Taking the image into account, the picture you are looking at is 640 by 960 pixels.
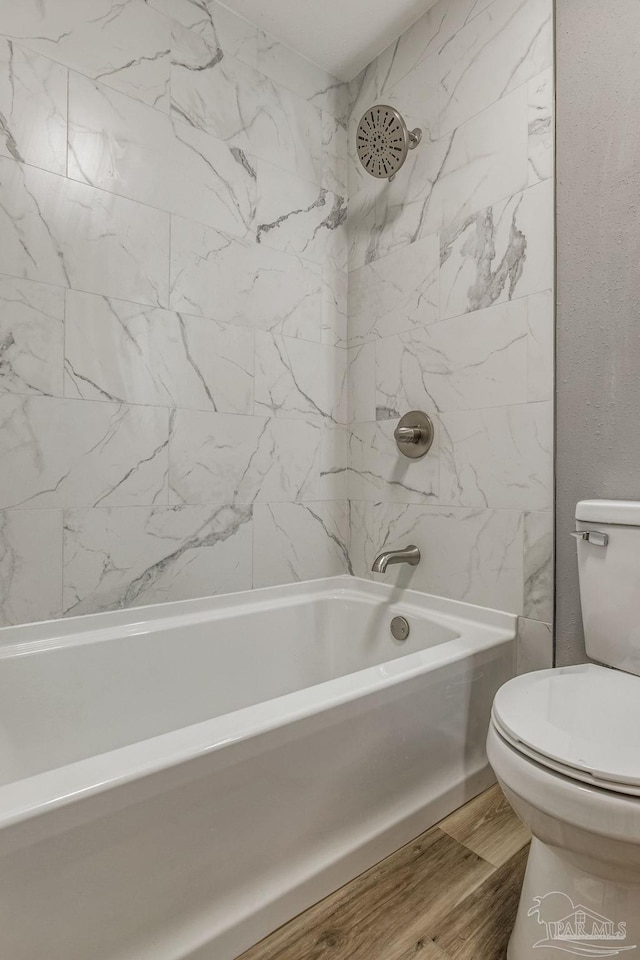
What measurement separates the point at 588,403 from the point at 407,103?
4.44 ft

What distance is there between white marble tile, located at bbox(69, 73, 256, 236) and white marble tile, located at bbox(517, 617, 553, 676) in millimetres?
1620

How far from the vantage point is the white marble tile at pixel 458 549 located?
1.56 m

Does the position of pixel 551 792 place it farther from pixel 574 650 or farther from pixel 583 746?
pixel 574 650

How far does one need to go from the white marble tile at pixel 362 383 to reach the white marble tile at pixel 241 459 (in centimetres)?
19

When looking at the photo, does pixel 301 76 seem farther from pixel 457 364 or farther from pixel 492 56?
pixel 457 364

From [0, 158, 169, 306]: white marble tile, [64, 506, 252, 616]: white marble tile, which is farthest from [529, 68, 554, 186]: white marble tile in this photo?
[64, 506, 252, 616]: white marble tile

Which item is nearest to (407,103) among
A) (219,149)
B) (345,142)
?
(345,142)

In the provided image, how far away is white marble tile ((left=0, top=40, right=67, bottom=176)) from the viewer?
1.36m

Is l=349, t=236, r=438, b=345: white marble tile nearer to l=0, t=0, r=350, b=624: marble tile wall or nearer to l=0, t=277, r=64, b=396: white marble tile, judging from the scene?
l=0, t=0, r=350, b=624: marble tile wall

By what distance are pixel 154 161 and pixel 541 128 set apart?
1.17m

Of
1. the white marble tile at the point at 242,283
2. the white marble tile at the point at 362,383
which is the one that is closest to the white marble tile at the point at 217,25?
the white marble tile at the point at 242,283

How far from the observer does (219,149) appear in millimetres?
1751

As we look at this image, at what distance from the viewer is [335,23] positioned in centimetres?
185

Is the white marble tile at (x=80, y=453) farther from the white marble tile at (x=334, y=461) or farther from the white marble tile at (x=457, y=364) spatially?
the white marble tile at (x=457, y=364)
